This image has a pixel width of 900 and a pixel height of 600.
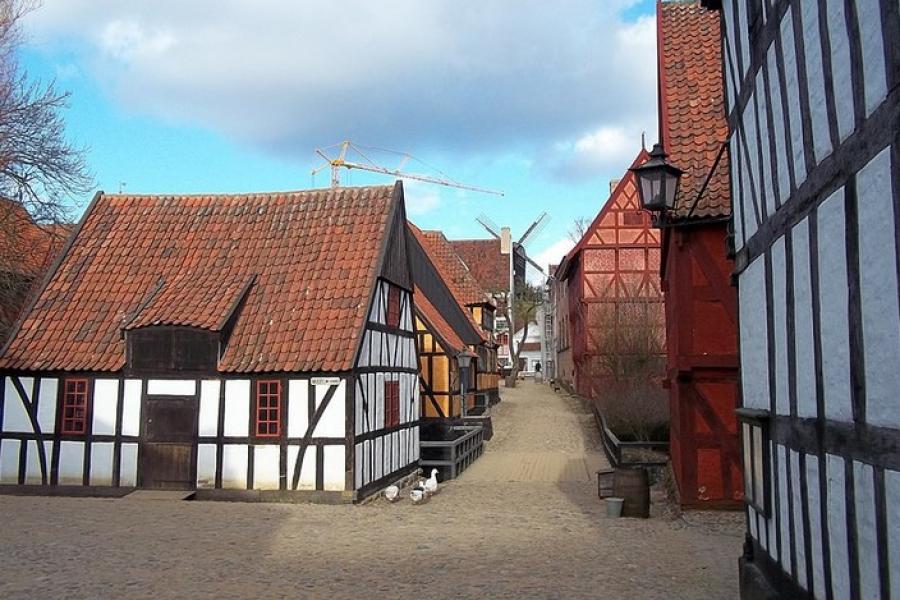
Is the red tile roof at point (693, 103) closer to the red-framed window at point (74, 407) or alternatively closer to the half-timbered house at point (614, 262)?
the red-framed window at point (74, 407)

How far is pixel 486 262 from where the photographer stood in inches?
2494

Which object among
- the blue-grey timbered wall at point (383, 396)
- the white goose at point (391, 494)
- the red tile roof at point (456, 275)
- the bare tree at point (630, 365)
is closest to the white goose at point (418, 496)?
the white goose at point (391, 494)

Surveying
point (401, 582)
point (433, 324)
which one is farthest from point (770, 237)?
point (433, 324)

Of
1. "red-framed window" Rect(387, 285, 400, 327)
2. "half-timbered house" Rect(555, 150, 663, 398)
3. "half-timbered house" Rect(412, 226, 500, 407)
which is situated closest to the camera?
"red-framed window" Rect(387, 285, 400, 327)

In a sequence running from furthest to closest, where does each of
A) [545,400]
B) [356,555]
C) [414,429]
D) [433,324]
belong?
[545,400]
[433,324]
[414,429]
[356,555]

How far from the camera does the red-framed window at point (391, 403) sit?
18.3 metres

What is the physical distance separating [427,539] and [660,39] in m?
10.8

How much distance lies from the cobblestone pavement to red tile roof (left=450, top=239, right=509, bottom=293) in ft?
147

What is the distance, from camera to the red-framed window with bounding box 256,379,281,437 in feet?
52.7

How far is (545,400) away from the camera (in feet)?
138

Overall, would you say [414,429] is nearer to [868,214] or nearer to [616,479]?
[616,479]

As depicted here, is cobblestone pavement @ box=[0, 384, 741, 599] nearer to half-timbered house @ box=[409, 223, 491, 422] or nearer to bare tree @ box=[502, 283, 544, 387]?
half-timbered house @ box=[409, 223, 491, 422]

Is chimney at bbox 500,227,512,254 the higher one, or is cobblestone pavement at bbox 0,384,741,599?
chimney at bbox 500,227,512,254

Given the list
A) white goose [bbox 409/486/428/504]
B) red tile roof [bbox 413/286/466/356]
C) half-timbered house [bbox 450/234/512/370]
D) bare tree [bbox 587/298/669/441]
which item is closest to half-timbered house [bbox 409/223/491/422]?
red tile roof [bbox 413/286/466/356]
